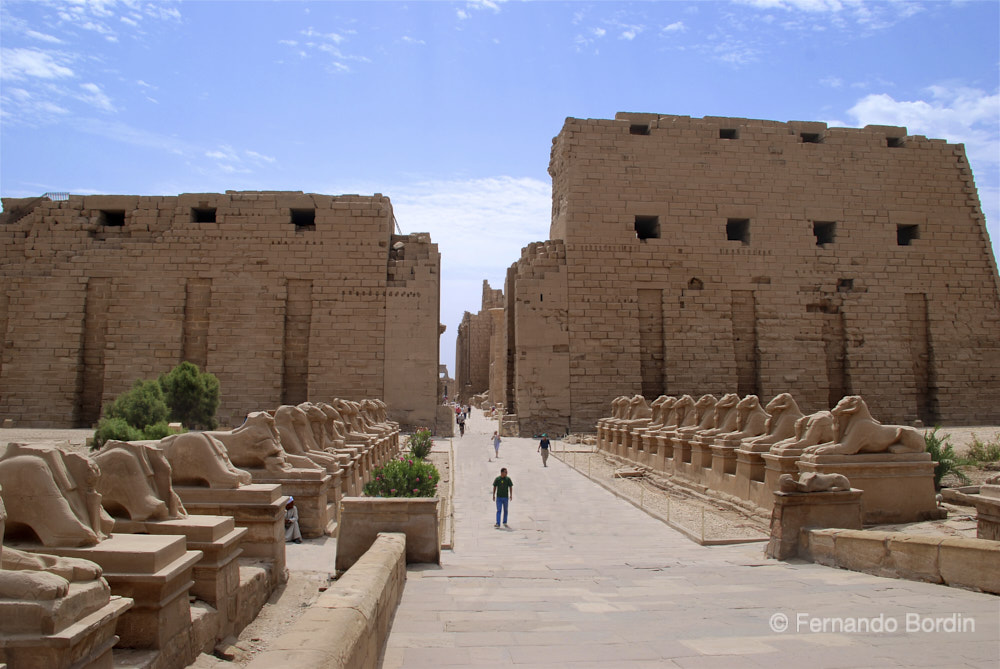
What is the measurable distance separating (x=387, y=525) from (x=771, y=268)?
18571mm

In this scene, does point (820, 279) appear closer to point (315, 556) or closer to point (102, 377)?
point (315, 556)

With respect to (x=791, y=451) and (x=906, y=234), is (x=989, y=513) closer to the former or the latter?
(x=791, y=451)

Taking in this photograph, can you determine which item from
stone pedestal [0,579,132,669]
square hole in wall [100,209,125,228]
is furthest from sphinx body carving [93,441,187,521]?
square hole in wall [100,209,125,228]

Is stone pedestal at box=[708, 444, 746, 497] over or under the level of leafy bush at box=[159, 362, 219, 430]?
under

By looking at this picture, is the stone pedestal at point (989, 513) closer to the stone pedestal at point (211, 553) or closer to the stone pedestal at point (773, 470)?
the stone pedestal at point (773, 470)

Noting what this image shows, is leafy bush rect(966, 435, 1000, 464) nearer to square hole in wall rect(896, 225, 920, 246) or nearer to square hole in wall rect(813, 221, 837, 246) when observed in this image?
square hole in wall rect(813, 221, 837, 246)

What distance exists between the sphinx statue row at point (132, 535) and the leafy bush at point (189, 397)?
1126 centimetres

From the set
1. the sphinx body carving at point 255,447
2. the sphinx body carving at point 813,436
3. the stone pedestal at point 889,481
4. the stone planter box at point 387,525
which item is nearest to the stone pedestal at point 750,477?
the sphinx body carving at point 813,436

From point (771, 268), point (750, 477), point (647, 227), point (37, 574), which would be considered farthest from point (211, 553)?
point (771, 268)

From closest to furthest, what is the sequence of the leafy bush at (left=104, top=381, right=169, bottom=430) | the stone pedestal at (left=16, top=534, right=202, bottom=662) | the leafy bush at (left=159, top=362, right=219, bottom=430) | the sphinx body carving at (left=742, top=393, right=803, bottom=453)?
the stone pedestal at (left=16, top=534, right=202, bottom=662) → the sphinx body carving at (left=742, top=393, right=803, bottom=453) → the leafy bush at (left=104, top=381, right=169, bottom=430) → the leafy bush at (left=159, top=362, right=219, bottom=430)

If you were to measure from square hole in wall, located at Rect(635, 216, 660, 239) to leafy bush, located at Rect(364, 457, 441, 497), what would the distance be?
14.4 m

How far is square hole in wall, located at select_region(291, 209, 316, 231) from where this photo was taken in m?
20.2

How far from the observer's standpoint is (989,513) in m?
5.68

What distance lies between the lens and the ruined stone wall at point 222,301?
19.0 meters
